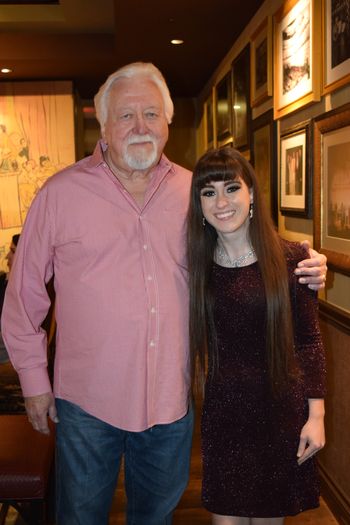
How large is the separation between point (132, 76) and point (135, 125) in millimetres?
178

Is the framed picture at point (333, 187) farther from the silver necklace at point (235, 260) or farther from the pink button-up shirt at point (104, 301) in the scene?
the pink button-up shirt at point (104, 301)

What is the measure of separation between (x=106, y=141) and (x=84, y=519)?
1155 millimetres

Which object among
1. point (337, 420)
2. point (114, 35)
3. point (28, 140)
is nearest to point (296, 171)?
point (337, 420)

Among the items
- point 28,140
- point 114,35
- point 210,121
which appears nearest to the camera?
point 114,35

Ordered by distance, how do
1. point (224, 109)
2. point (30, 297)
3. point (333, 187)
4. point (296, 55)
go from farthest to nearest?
point (224, 109) < point (296, 55) < point (333, 187) < point (30, 297)

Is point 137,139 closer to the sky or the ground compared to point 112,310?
closer to the sky

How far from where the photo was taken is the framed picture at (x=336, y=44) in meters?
2.15

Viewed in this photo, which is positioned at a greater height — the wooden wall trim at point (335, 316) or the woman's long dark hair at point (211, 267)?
the woman's long dark hair at point (211, 267)

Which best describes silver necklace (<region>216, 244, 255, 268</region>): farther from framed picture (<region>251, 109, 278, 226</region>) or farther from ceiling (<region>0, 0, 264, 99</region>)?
ceiling (<region>0, 0, 264, 99</region>)

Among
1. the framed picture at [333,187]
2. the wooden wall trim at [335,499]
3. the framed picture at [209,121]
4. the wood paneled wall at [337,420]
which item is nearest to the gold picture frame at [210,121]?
the framed picture at [209,121]

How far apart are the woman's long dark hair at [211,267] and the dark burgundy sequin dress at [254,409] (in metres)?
0.03

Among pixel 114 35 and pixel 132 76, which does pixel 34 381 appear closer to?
pixel 132 76

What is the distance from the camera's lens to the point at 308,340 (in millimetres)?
1649

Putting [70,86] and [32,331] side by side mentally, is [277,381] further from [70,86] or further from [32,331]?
[70,86]
